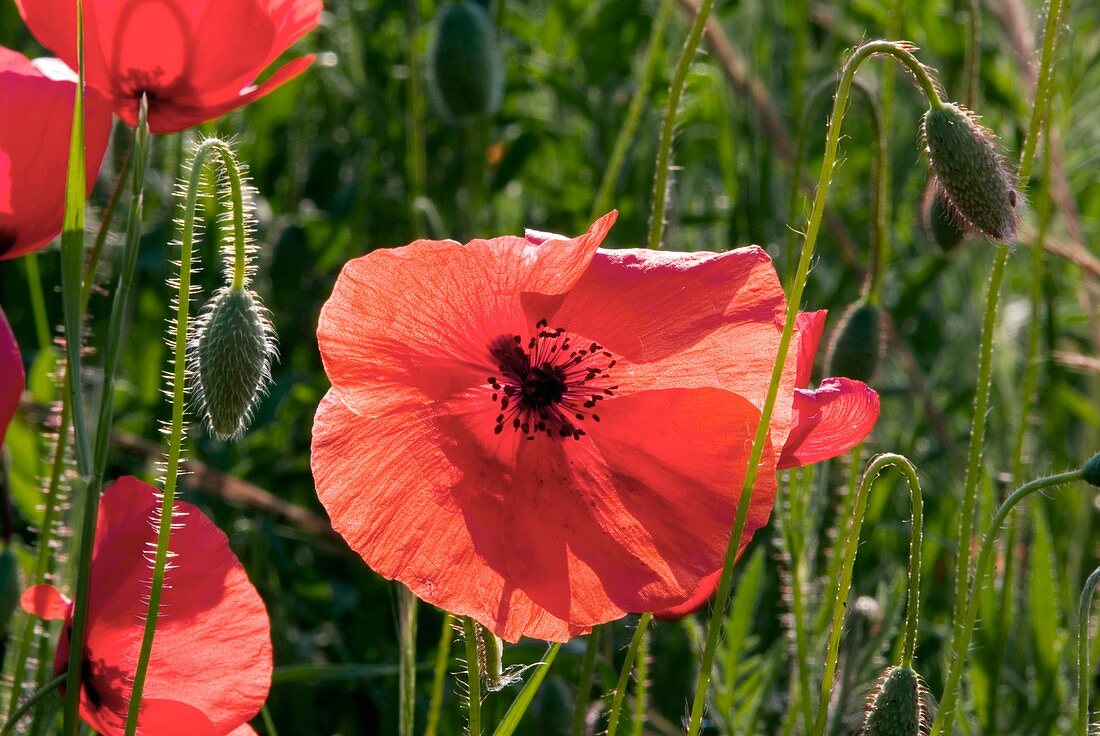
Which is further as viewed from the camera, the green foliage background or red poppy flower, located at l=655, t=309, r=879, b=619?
the green foliage background

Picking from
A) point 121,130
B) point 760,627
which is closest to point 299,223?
point 121,130

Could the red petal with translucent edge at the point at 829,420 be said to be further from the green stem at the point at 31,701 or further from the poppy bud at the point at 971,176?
the green stem at the point at 31,701

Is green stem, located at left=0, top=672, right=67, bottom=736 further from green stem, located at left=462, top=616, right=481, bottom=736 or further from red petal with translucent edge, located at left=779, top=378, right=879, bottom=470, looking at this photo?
red petal with translucent edge, located at left=779, top=378, right=879, bottom=470

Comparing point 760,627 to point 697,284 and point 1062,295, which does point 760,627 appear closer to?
point 697,284

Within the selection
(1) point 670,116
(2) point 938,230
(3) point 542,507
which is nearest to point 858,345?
(2) point 938,230

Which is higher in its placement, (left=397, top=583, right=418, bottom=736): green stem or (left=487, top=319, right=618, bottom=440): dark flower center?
(left=487, top=319, right=618, bottom=440): dark flower center

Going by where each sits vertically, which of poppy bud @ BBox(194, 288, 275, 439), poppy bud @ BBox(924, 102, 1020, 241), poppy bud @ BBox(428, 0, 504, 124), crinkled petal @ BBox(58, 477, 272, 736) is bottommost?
crinkled petal @ BBox(58, 477, 272, 736)

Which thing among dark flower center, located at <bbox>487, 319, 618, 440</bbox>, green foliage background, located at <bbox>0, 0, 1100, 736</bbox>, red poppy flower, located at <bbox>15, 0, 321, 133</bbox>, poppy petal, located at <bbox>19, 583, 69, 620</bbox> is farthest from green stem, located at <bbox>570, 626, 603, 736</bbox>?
red poppy flower, located at <bbox>15, 0, 321, 133</bbox>
